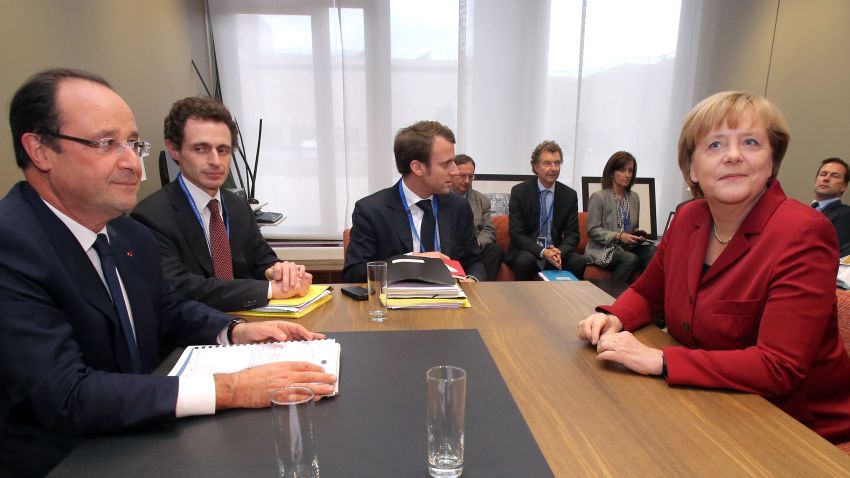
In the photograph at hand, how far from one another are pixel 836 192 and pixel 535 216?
92.4 inches

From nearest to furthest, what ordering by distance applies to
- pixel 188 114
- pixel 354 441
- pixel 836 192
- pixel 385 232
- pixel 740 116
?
pixel 354 441, pixel 740 116, pixel 188 114, pixel 385 232, pixel 836 192

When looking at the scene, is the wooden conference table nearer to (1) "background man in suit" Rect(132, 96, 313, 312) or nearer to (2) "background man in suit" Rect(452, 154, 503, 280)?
(1) "background man in suit" Rect(132, 96, 313, 312)

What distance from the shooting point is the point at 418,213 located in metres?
2.50

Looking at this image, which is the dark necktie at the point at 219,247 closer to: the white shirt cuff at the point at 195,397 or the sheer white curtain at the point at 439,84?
the white shirt cuff at the point at 195,397

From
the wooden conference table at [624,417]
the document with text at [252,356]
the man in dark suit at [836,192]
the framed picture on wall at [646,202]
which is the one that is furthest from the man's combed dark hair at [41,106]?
the man in dark suit at [836,192]

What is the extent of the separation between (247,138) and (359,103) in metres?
1.13

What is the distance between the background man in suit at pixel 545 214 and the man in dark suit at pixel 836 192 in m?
1.93

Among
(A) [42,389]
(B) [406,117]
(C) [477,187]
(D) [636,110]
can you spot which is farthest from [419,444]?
(D) [636,110]

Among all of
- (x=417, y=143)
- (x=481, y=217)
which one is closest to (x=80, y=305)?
(x=417, y=143)

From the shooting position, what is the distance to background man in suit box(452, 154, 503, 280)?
393 cm

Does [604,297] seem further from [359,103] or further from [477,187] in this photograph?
[359,103]

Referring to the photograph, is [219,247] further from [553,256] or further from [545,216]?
[545,216]

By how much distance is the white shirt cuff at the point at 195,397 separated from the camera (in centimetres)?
88

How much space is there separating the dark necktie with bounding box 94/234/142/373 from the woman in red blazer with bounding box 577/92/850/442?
114cm
